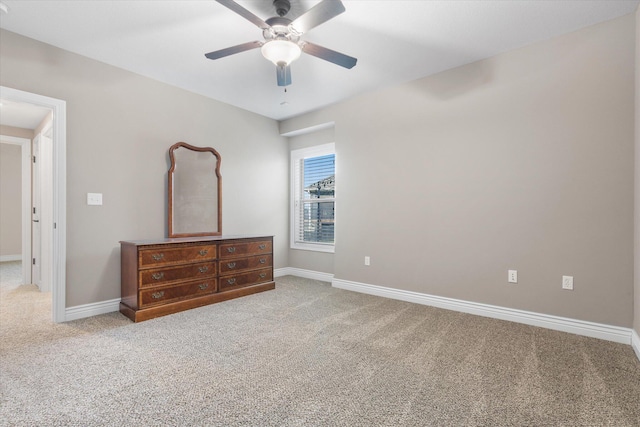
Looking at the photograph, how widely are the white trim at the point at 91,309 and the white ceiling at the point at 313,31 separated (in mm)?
2489

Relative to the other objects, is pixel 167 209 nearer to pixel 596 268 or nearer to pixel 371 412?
pixel 371 412

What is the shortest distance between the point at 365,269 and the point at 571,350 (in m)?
2.21

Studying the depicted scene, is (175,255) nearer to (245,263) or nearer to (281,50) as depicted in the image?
(245,263)

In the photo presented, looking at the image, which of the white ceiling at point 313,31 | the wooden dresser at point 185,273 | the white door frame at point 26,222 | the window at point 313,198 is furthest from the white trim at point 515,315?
the white door frame at point 26,222

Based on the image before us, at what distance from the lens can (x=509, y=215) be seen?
2979 millimetres

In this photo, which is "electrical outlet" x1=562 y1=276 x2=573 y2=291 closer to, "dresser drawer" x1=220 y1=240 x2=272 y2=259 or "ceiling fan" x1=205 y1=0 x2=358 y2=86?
"ceiling fan" x1=205 y1=0 x2=358 y2=86

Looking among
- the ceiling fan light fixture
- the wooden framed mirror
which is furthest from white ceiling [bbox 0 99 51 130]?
the ceiling fan light fixture

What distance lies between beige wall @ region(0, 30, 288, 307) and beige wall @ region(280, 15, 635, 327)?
2.33 m

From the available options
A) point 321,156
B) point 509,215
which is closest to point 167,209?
point 321,156

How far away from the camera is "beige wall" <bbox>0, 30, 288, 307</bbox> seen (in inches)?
114

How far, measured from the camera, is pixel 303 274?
503 cm

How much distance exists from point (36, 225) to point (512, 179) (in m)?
6.04

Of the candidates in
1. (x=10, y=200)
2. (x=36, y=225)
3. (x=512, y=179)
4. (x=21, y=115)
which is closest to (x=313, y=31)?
(x=512, y=179)

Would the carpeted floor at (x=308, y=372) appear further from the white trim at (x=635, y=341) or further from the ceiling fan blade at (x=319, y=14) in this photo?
the ceiling fan blade at (x=319, y=14)
